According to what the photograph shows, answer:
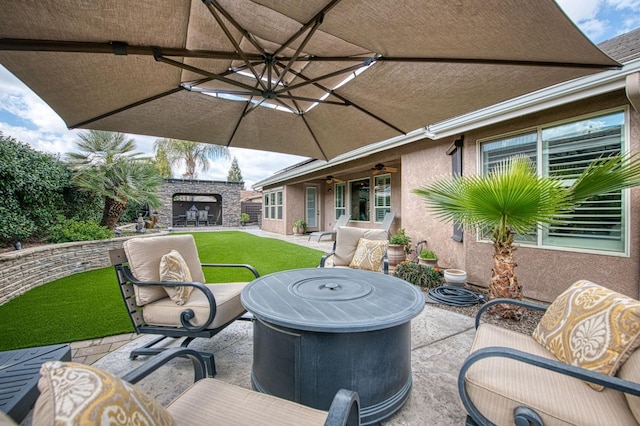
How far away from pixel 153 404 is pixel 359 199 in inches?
377

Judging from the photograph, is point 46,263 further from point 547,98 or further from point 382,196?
point 547,98

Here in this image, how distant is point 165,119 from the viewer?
10.3 feet

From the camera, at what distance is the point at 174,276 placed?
98.7 inches

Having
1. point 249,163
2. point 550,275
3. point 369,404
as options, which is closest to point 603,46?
point 550,275

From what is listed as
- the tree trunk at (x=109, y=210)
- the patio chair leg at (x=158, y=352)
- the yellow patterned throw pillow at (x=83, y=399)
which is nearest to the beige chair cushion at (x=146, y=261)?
the patio chair leg at (x=158, y=352)

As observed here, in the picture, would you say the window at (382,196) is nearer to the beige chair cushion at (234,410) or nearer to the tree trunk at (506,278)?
the tree trunk at (506,278)

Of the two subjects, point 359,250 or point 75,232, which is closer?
point 359,250

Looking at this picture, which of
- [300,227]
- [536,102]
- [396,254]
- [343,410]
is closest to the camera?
[343,410]

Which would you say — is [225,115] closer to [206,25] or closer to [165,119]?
[165,119]

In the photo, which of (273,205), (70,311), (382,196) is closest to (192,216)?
(273,205)

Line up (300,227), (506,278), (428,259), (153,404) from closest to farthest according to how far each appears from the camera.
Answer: (153,404) → (506,278) → (428,259) → (300,227)

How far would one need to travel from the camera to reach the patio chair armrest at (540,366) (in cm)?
114

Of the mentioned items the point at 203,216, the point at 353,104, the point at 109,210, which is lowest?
the point at 203,216

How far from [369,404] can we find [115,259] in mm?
2368
